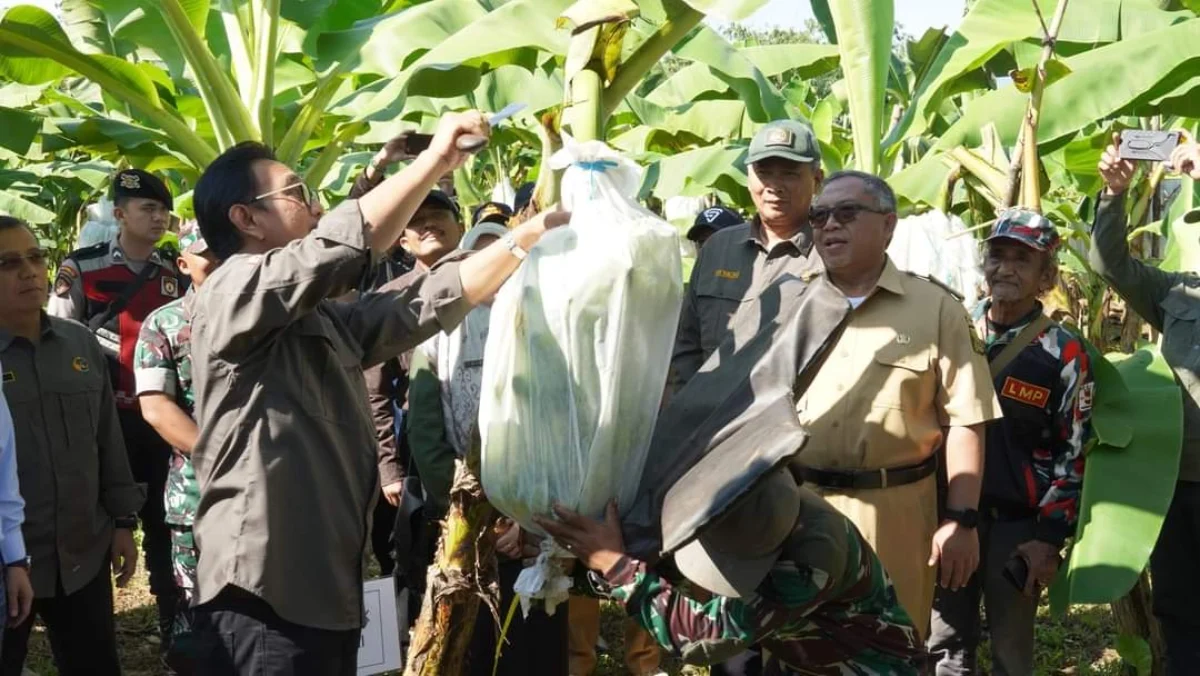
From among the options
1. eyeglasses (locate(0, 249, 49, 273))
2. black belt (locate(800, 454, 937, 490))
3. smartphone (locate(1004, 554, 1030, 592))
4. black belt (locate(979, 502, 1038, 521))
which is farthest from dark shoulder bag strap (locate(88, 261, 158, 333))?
smartphone (locate(1004, 554, 1030, 592))

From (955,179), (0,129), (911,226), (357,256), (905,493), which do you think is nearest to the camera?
(357,256)

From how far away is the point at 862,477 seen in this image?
10.2ft

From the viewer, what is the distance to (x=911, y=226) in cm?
655

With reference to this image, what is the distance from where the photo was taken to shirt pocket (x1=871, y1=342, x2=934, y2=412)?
314 cm

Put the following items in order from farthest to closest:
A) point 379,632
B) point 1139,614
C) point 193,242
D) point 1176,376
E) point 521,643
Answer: point 1139,614, point 1176,376, point 193,242, point 521,643, point 379,632

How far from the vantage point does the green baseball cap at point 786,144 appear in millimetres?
3570

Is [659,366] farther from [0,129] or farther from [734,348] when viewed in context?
[0,129]

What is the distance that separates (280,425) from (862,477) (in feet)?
5.03

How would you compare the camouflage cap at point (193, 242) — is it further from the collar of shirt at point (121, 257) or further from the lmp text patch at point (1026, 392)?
the lmp text patch at point (1026, 392)

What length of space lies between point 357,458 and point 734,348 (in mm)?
787

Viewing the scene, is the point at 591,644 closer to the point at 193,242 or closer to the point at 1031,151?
the point at 193,242

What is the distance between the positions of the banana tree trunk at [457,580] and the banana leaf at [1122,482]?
6.09ft

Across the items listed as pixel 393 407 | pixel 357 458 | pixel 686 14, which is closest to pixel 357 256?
pixel 357 458

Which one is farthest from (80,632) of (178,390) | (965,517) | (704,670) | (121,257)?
(965,517)
